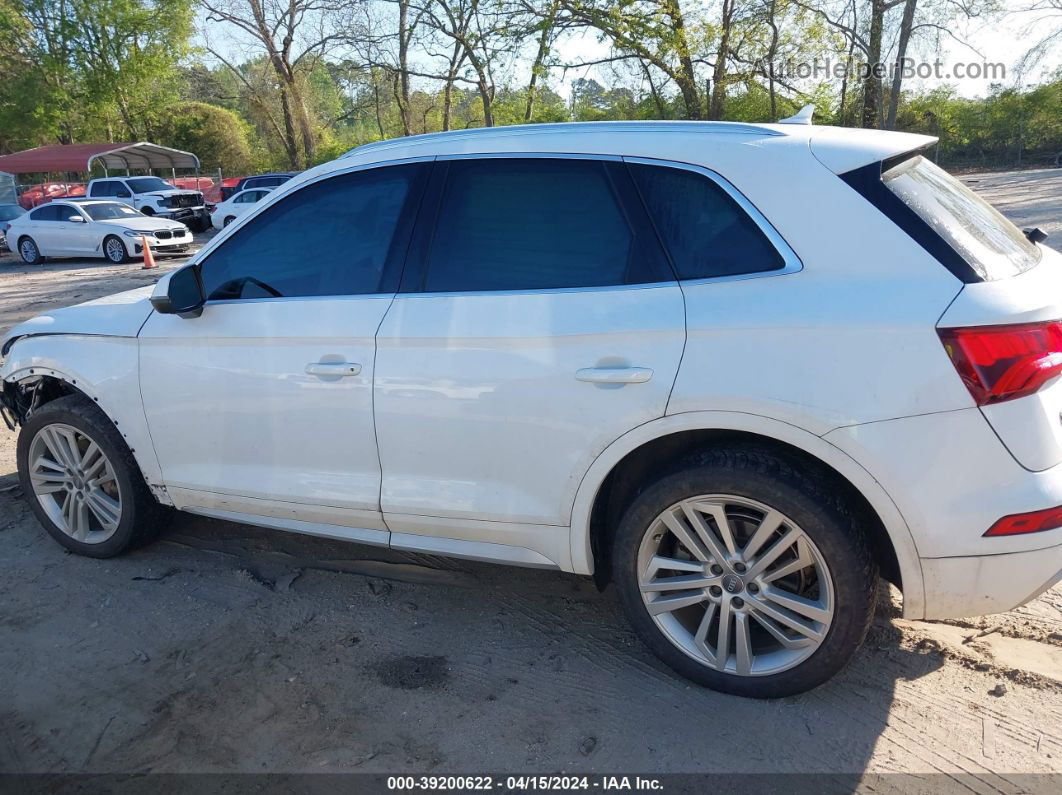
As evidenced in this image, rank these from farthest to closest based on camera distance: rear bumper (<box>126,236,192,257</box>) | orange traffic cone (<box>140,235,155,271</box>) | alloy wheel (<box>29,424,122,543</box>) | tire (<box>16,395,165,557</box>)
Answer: rear bumper (<box>126,236,192,257</box>) < orange traffic cone (<box>140,235,155,271</box>) < alloy wheel (<box>29,424,122,543</box>) < tire (<box>16,395,165,557</box>)

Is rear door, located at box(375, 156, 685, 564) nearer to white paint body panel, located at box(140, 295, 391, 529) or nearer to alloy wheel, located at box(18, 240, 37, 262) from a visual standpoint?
white paint body panel, located at box(140, 295, 391, 529)

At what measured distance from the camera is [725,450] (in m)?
2.69

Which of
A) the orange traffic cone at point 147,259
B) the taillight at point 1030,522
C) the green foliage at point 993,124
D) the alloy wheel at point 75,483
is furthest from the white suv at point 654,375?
the green foliage at point 993,124

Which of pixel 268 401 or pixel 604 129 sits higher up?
pixel 604 129

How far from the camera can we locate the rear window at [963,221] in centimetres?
249

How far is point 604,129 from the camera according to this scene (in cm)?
302

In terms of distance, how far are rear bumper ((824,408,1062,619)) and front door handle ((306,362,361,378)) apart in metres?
1.72

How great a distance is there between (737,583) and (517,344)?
111 centimetres

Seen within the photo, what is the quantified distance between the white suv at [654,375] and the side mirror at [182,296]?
0.03ft

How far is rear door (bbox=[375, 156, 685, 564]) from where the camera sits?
2.72 m

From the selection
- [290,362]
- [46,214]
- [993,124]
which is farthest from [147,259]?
[993,124]

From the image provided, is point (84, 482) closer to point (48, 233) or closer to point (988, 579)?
point (988, 579)

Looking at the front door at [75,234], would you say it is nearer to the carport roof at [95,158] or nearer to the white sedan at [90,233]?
the white sedan at [90,233]

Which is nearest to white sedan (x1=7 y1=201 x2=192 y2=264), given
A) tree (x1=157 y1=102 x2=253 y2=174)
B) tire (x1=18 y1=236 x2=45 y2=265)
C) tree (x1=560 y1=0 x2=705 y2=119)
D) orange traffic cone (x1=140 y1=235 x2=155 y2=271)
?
tire (x1=18 y1=236 x2=45 y2=265)
